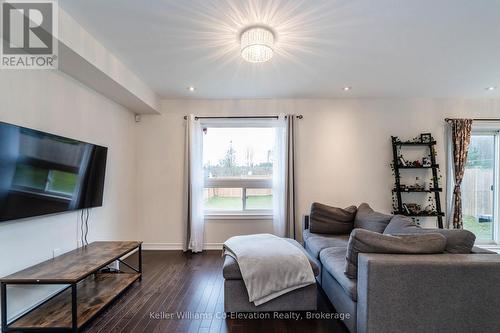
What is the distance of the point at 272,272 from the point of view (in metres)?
2.24

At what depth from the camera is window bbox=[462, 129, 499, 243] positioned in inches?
173

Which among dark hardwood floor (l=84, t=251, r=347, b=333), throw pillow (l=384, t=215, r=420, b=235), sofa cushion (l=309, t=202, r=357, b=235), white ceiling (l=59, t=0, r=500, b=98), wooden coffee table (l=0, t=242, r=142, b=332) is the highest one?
white ceiling (l=59, t=0, r=500, b=98)

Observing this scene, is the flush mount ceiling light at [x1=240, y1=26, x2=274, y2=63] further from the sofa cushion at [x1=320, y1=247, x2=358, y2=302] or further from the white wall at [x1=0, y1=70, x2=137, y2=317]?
the sofa cushion at [x1=320, y1=247, x2=358, y2=302]

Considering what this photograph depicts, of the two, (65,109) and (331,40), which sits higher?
(331,40)

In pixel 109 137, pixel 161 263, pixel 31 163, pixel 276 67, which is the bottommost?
pixel 161 263

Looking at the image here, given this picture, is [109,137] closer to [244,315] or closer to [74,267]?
[74,267]

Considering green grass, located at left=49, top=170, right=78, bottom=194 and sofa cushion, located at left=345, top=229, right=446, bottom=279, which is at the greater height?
green grass, located at left=49, top=170, right=78, bottom=194

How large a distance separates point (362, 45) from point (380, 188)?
2679 mm

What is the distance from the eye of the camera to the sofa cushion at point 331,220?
3.53 metres

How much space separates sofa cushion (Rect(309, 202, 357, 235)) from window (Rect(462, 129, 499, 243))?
8.37 feet

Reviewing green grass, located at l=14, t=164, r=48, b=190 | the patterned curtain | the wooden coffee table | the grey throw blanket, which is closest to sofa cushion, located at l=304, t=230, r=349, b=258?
the grey throw blanket

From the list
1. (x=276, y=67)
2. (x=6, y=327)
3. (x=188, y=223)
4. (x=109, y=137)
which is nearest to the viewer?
(x=6, y=327)

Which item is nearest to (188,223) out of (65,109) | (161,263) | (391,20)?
(161,263)

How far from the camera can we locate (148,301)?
258 cm
